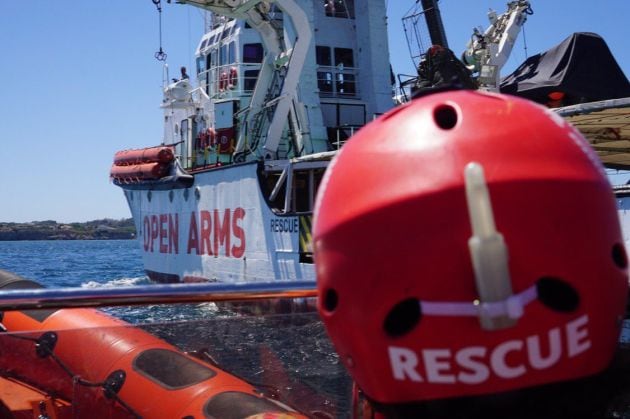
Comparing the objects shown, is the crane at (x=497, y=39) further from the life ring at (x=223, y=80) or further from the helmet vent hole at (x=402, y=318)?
the helmet vent hole at (x=402, y=318)

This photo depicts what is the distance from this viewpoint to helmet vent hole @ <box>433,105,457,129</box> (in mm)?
1599

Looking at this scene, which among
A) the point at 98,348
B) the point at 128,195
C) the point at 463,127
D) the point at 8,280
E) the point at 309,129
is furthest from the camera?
the point at 128,195

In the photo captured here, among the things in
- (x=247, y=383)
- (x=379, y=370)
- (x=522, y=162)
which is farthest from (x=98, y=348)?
(x=522, y=162)

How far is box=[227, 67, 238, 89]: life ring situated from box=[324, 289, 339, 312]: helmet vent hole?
1779cm

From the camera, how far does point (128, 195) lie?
22484mm

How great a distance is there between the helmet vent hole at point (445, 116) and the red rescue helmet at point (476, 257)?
2 cm

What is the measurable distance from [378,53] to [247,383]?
1638 cm

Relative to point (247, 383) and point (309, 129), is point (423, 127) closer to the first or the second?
point (247, 383)

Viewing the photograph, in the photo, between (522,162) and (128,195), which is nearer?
(522,162)

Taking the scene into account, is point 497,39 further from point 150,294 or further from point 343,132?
point 150,294

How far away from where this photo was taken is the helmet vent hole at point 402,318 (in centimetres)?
149

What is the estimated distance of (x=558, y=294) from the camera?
1.48 meters

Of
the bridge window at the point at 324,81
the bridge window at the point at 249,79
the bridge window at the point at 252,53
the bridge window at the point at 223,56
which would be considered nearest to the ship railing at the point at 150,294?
the bridge window at the point at 324,81

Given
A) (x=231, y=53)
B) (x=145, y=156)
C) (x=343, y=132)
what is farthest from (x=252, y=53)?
(x=145, y=156)
